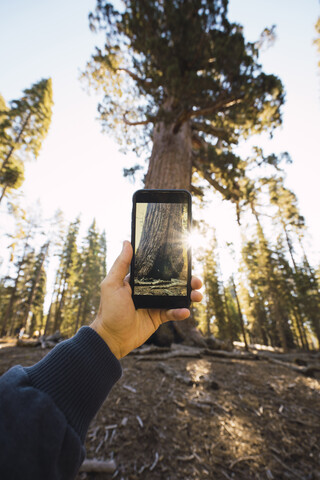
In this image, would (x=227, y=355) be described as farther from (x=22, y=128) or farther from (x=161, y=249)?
(x=22, y=128)

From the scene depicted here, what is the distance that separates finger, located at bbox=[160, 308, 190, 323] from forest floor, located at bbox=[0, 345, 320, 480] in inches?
72.7

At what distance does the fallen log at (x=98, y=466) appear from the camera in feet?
7.13

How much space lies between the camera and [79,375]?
1.09 meters

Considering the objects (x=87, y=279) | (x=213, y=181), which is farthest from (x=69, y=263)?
(x=213, y=181)

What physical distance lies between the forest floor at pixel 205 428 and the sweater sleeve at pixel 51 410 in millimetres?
1993

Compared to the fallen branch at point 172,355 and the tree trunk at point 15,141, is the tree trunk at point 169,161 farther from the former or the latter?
the tree trunk at point 15,141

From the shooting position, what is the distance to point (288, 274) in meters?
24.4

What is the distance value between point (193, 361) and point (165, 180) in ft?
16.9

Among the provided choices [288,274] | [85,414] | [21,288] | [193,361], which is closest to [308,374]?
[193,361]

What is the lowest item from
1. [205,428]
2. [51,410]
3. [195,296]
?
[205,428]

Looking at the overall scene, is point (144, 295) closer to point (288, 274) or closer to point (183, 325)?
point (183, 325)

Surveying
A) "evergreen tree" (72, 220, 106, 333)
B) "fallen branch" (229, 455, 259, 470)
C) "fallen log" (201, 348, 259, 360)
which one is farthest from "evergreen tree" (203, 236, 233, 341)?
"fallen branch" (229, 455, 259, 470)

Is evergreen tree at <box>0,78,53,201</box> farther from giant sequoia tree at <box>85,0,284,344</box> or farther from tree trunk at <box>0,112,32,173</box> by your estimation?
giant sequoia tree at <box>85,0,284,344</box>

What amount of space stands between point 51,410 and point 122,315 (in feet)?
2.34
